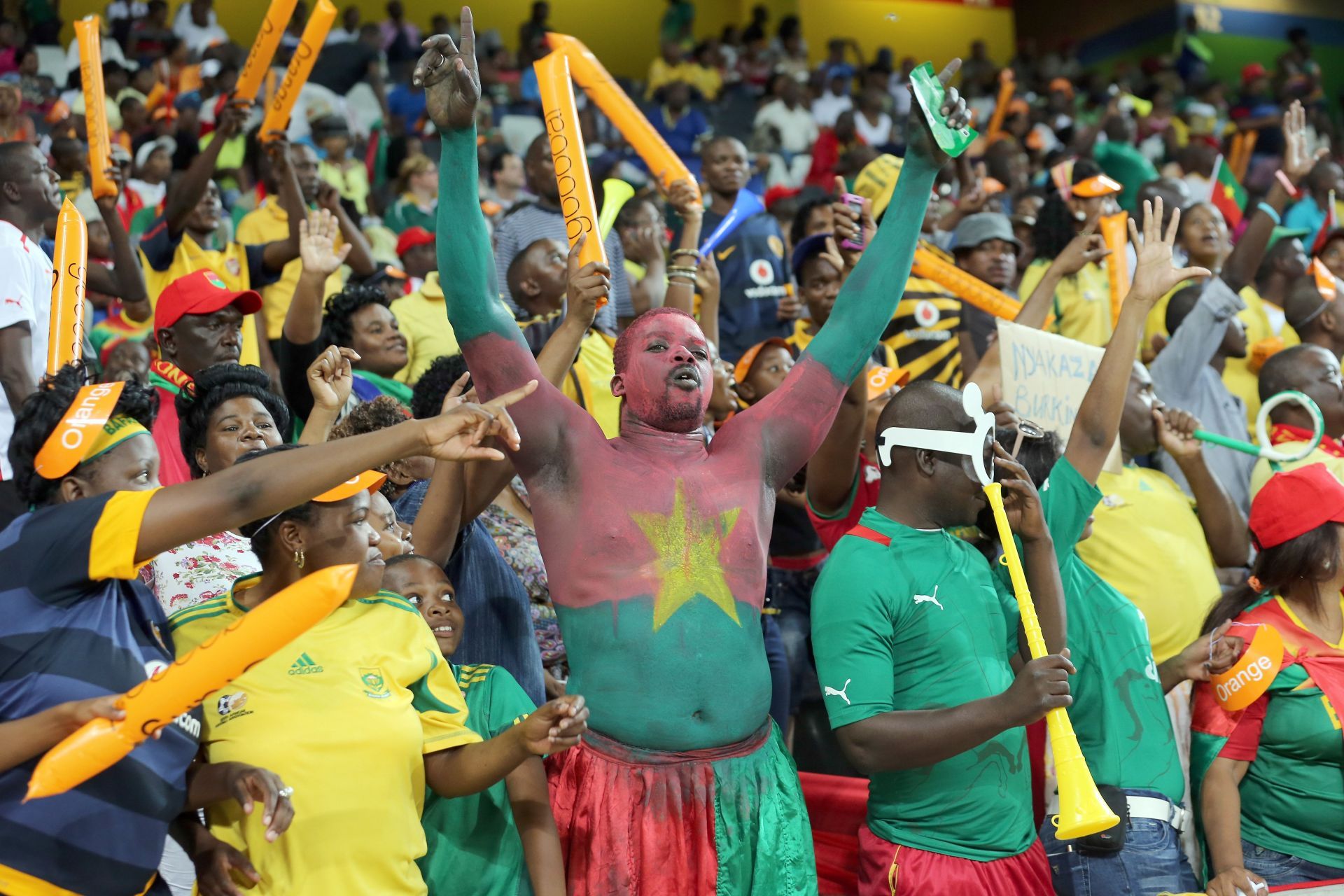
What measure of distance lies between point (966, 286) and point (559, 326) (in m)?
2.22

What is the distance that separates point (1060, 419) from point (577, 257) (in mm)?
1692

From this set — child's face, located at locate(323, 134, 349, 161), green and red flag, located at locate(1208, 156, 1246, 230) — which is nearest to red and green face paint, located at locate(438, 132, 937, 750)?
child's face, located at locate(323, 134, 349, 161)

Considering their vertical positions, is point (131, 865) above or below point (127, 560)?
below

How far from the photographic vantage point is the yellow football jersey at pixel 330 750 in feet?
8.18

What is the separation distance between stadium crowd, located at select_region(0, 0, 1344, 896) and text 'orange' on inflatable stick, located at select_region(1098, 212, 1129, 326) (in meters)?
0.02

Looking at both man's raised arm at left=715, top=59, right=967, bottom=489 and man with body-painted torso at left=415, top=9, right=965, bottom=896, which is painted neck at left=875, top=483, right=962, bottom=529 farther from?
man with body-painted torso at left=415, top=9, right=965, bottom=896

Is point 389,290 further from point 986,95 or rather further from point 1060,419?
point 986,95

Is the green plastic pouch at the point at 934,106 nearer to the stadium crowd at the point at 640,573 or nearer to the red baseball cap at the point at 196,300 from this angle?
the stadium crowd at the point at 640,573

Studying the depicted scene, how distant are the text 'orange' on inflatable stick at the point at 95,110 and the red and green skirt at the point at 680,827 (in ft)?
10.1

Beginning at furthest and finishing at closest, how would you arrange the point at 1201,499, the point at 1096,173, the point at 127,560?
the point at 1096,173
the point at 1201,499
the point at 127,560

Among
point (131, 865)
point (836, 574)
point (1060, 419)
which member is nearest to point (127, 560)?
point (131, 865)

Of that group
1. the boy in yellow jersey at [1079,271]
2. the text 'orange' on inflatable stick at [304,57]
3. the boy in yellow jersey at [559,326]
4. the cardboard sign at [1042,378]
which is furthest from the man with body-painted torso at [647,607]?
the boy in yellow jersey at [1079,271]

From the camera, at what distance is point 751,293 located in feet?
21.6

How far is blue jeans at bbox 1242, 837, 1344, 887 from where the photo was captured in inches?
140
